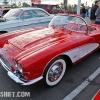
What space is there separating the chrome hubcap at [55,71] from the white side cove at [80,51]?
0.30 meters

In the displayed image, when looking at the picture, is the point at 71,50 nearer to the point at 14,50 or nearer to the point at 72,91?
the point at 72,91

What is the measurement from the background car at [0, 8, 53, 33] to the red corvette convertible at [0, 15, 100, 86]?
7.01 ft

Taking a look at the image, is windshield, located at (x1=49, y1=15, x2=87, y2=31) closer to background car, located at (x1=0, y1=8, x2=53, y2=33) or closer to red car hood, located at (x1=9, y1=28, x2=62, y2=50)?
red car hood, located at (x1=9, y1=28, x2=62, y2=50)

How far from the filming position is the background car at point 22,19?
218 inches

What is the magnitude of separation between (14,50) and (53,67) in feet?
2.82

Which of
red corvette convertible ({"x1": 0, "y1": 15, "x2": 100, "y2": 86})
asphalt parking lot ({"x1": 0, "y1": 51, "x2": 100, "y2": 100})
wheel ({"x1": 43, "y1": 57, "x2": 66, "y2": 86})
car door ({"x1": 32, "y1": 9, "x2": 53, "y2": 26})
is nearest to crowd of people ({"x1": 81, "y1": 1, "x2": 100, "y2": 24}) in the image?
car door ({"x1": 32, "y1": 9, "x2": 53, "y2": 26})

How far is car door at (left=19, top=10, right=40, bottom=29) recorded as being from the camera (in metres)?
5.89

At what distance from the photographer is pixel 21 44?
2.88 meters

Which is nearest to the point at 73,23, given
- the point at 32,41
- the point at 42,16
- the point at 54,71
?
the point at 32,41

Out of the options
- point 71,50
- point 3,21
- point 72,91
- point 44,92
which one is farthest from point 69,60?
point 3,21

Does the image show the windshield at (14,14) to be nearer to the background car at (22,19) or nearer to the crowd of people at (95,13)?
the background car at (22,19)

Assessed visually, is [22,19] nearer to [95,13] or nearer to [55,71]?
[95,13]

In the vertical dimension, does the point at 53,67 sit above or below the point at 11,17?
below

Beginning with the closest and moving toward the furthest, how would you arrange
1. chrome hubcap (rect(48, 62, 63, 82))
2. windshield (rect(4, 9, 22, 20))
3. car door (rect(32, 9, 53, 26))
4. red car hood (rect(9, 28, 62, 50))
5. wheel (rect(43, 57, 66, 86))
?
wheel (rect(43, 57, 66, 86)) → chrome hubcap (rect(48, 62, 63, 82)) → red car hood (rect(9, 28, 62, 50)) → windshield (rect(4, 9, 22, 20)) → car door (rect(32, 9, 53, 26))
